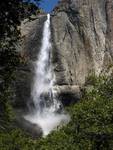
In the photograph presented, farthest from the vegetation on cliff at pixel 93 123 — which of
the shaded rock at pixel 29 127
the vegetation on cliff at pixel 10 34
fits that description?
the shaded rock at pixel 29 127

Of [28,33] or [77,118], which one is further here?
[28,33]

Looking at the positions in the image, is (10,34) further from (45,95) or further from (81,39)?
(81,39)

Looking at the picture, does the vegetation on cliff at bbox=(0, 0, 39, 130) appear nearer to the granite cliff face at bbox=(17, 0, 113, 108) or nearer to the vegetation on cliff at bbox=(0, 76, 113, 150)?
the vegetation on cliff at bbox=(0, 76, 113, 150)

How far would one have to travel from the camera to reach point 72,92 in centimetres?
11762

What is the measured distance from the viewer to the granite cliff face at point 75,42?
402 feet

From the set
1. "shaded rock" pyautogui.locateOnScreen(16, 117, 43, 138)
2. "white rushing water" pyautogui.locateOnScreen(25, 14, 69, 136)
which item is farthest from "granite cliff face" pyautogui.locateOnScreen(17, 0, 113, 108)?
"shaded rock" pyautogui.locateOnScreen(16, 117, 43, 138)

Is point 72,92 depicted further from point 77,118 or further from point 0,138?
point 77,118

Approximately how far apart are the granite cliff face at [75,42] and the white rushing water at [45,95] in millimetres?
1488

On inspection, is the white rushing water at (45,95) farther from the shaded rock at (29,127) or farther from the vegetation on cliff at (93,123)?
the vegetation on cliff at (93,123)

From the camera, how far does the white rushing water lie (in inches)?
4552

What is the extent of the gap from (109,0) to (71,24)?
47.5 ft

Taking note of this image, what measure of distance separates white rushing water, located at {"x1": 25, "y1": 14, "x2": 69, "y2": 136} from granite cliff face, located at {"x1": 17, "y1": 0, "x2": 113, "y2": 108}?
4.88 feet

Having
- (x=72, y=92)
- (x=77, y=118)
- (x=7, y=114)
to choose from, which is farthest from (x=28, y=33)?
(x=7, y=114)

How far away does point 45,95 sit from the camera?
122m
